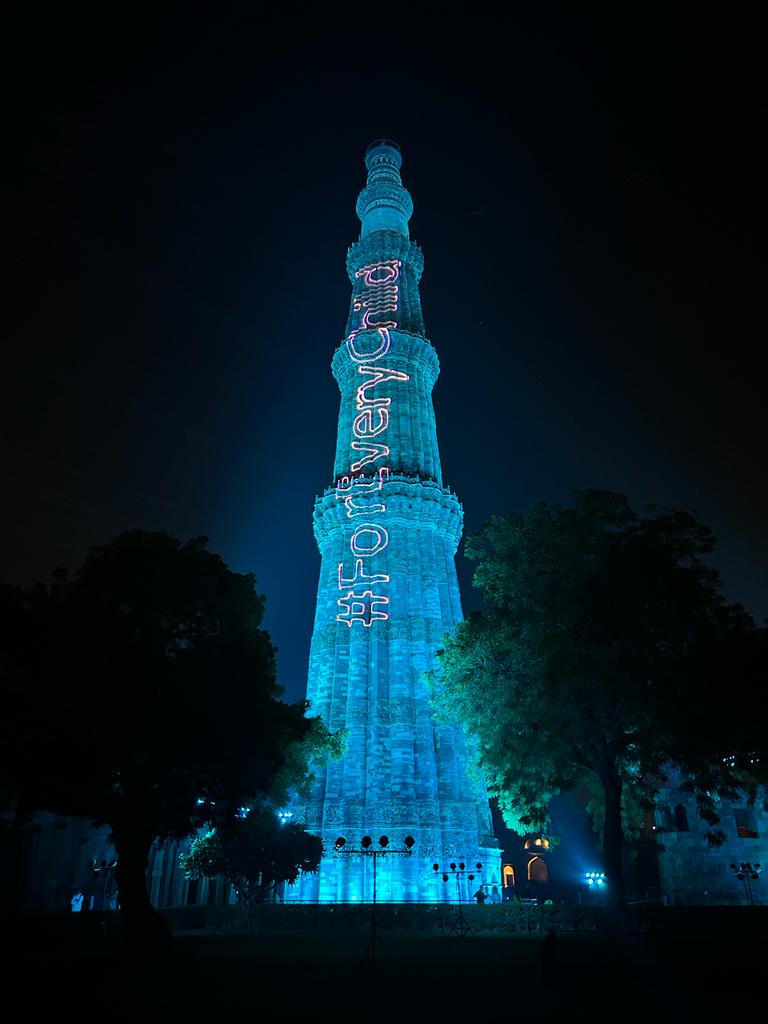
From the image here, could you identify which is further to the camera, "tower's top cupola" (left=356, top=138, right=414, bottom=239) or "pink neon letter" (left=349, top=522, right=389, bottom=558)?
"tower's top cupola" (left=356, top=138, right=414, bottom=239)

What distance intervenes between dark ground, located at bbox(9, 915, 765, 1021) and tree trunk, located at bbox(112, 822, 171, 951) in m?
0.79

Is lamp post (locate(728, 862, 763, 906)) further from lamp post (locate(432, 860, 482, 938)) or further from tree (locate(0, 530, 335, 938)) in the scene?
tree (locate(0, 530, 335, 938))

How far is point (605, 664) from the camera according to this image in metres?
27.3

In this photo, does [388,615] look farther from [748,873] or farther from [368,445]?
[748,873]

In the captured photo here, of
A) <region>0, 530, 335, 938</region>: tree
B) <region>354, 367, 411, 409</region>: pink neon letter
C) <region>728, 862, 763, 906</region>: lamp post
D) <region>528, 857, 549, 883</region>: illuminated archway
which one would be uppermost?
<region>354, 367, 411, 409</region>: pink neon letter

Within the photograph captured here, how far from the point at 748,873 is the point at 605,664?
2809 cm

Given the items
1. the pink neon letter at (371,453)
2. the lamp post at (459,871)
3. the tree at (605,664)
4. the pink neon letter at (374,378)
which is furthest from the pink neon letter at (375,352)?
the lamp post at (459,871)

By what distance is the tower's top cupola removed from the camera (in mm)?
66812

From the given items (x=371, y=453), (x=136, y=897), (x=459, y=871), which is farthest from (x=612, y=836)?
(x=371, y=453)

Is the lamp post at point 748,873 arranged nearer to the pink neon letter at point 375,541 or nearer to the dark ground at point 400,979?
the dark ground at point 400,979

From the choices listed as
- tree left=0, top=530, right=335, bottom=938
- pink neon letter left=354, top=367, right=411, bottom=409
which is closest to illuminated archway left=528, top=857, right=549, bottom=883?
pink neon letter left=354, top=367, right=411, bottom=409

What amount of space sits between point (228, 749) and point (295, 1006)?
11813 mm

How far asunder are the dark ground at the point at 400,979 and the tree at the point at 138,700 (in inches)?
170

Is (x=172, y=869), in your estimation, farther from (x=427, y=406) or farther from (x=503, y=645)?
(x=427, y=406)
